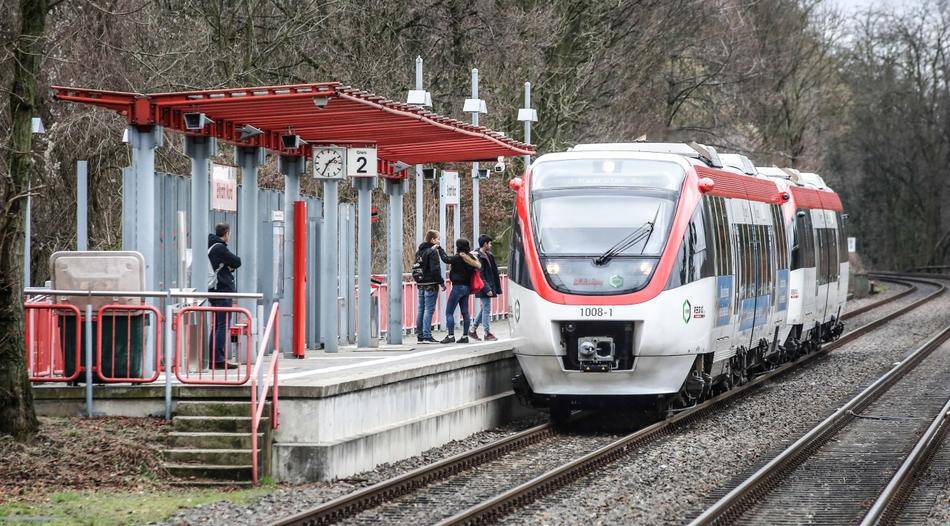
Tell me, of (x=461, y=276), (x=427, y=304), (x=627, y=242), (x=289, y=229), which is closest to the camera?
(x=627, y=242)

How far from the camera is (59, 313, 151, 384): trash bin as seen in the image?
14.3 m

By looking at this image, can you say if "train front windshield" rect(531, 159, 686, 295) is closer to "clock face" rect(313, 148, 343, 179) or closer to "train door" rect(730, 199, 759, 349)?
"clock face" rect(313, 148, 343, 179)

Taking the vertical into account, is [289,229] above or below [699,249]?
above

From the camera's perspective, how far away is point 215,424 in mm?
13742

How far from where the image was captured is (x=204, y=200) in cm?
1669

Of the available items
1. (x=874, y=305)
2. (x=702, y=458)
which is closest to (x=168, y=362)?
(x=702, y=458)

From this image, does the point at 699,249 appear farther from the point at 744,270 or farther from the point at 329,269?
the point at 329,269

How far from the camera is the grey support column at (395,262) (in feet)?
74.1

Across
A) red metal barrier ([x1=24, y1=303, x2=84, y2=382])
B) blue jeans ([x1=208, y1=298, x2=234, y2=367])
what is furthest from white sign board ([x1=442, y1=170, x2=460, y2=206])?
red metal barrier ([x1=24, y1=303, x2=84, y2=382])

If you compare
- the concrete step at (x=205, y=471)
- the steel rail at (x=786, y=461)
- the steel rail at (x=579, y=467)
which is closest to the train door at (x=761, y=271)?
the steel rail at (x=579, y=467)

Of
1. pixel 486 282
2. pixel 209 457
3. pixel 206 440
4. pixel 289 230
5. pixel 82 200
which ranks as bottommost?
pixel 209 457

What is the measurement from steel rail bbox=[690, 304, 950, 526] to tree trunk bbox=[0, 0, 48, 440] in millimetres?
5744

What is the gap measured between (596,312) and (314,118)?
12.1 ft

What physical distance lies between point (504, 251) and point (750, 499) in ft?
89.7
